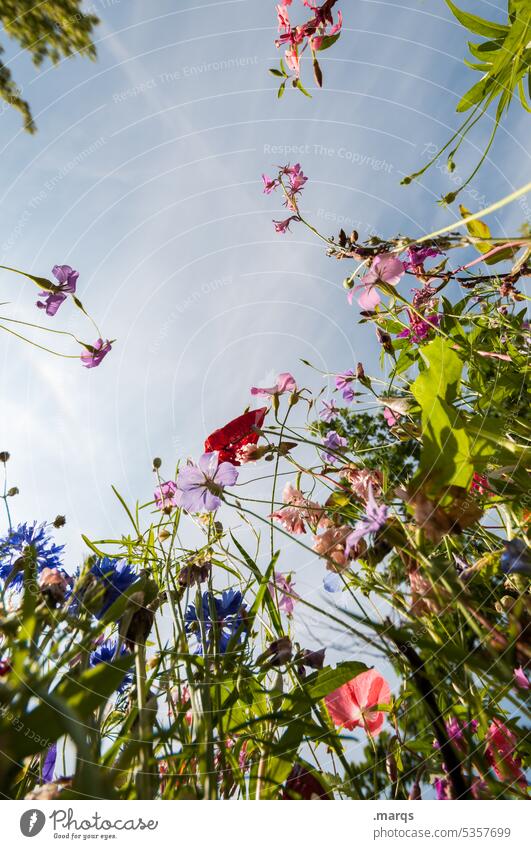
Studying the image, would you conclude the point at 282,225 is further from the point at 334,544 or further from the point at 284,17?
the point at 334,544

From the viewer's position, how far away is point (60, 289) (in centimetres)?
67

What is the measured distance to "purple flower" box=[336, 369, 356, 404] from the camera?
2.75 ft

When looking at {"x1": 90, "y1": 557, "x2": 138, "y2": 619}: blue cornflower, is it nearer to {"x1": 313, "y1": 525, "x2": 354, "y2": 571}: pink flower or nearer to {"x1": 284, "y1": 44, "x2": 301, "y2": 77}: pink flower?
{"x1": 313, "y1": 525, "x2": 354, "y2": 571}: pink flower

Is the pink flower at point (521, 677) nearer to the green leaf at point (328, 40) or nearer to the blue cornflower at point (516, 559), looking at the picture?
the blue cornflower at point (516, 559)

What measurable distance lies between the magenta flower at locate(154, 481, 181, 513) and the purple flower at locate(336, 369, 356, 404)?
1.20ft

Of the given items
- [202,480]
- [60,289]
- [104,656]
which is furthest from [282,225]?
[104,656]

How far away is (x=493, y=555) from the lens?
36 centimetres

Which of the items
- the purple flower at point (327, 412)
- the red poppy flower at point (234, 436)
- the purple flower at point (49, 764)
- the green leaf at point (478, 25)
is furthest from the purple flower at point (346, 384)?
the purple flower at point (49, 764)

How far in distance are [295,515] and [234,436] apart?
0.41 ft

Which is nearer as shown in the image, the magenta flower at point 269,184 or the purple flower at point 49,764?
the purple flower at point 49,764

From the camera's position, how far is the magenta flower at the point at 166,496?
0.62 metres

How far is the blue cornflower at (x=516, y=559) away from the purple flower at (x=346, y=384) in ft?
1.74

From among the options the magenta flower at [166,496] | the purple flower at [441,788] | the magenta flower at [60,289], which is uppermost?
the magenta flower at [60,289]
